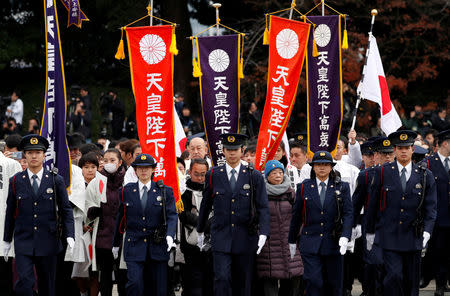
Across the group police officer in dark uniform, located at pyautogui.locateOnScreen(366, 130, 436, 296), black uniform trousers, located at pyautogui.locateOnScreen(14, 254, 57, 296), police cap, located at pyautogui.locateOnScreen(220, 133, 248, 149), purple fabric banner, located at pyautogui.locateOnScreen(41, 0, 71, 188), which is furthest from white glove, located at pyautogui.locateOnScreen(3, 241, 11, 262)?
police officer in dark uniform, located at pyautogui.locateOnScreen(366, 130, 436, 296)

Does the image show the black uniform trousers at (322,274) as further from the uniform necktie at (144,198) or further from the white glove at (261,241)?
the uniform necktie at (144,198)

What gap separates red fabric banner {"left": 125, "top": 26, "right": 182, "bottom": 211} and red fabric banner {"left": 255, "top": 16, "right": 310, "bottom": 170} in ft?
4.41

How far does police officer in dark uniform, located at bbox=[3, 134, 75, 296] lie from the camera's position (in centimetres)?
976

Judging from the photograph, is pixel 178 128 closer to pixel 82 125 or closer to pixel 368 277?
pixel 368 277

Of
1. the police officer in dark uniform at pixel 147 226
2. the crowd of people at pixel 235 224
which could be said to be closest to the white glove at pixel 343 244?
the crowd of people at pixel 235 224

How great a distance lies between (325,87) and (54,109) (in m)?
3.92

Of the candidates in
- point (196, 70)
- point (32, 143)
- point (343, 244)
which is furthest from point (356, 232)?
point (32, 143)

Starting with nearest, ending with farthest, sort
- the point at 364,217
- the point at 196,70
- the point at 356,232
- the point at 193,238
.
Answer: the point at 356,232, the point at 193,238, the point at 364,217, the point at 196,70

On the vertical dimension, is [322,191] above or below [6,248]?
above

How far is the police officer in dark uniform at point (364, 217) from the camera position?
10.7 m

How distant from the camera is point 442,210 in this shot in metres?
11.9

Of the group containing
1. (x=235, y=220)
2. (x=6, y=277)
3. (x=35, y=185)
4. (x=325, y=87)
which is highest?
(x=325, y=87)

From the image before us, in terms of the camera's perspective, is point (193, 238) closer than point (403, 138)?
No

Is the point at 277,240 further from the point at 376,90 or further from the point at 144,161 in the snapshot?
the point at 376,90
